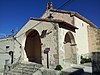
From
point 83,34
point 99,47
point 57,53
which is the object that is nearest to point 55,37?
point 57,53

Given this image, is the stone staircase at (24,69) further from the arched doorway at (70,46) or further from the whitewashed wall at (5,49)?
the arched doorway at (70,46)

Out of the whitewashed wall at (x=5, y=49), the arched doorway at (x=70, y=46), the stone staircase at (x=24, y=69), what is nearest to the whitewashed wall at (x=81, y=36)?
the arched doorway at (x=70, y=46)

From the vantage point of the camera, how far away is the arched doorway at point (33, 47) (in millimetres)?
18819

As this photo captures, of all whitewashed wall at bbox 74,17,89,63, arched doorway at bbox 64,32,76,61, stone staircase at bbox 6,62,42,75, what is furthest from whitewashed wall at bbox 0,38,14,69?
whitewashed wall at bbox 74,17,89,63

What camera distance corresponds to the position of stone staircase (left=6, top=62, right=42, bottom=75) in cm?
1417

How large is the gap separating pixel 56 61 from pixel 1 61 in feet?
28.8

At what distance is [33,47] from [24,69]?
5360 mm

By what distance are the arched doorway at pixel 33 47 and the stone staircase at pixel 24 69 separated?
274 centimetres

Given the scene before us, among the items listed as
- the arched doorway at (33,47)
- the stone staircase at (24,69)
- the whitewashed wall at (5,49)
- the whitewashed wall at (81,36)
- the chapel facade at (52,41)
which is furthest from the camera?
the whitewashed wall at (81,36)

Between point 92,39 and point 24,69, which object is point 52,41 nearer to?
point 24,69

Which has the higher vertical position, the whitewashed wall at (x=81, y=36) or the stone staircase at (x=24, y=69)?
the whitewashed wall at (x=81, y=36)

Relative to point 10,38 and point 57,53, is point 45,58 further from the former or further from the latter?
point 10,38

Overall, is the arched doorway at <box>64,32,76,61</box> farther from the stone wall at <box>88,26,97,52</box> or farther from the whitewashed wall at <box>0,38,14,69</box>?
the whitewashed wall at <box>0,38,14,69</box>

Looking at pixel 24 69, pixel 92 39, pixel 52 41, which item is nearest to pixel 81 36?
pixel 92 39
